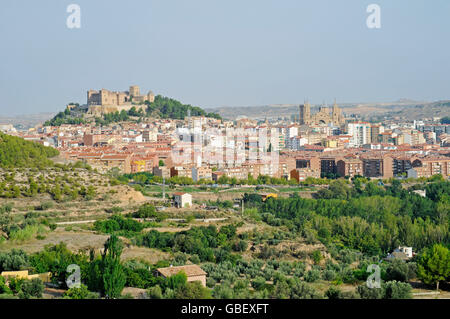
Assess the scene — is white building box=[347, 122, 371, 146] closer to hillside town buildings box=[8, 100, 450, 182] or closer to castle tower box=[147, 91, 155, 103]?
hillside town buildings box=[8, 100, 450, 182]

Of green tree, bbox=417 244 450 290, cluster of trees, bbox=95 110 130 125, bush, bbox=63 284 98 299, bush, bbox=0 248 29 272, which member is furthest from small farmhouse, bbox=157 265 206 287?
cluster of trees, bbox=95 110 130 125

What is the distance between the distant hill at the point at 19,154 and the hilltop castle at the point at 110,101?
27.9 metres

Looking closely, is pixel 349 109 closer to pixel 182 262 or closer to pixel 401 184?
pixel 401 184

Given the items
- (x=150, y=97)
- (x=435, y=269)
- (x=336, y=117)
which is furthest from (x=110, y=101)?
Result: (x=435, y=269)

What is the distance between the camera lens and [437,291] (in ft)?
32.6

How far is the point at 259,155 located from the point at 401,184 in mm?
7899

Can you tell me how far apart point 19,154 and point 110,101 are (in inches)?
1226

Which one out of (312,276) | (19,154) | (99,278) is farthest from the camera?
(19,154)

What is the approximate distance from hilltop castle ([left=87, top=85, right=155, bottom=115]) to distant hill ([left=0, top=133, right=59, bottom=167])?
27907 mm

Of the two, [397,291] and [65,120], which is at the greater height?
[65,120]

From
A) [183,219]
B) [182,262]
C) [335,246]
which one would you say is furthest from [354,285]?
[183,219]

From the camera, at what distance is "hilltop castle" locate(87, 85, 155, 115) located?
4988 centimetres

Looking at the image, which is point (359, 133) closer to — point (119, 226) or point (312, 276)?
point (119, 226)

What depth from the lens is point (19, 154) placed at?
20.3m
